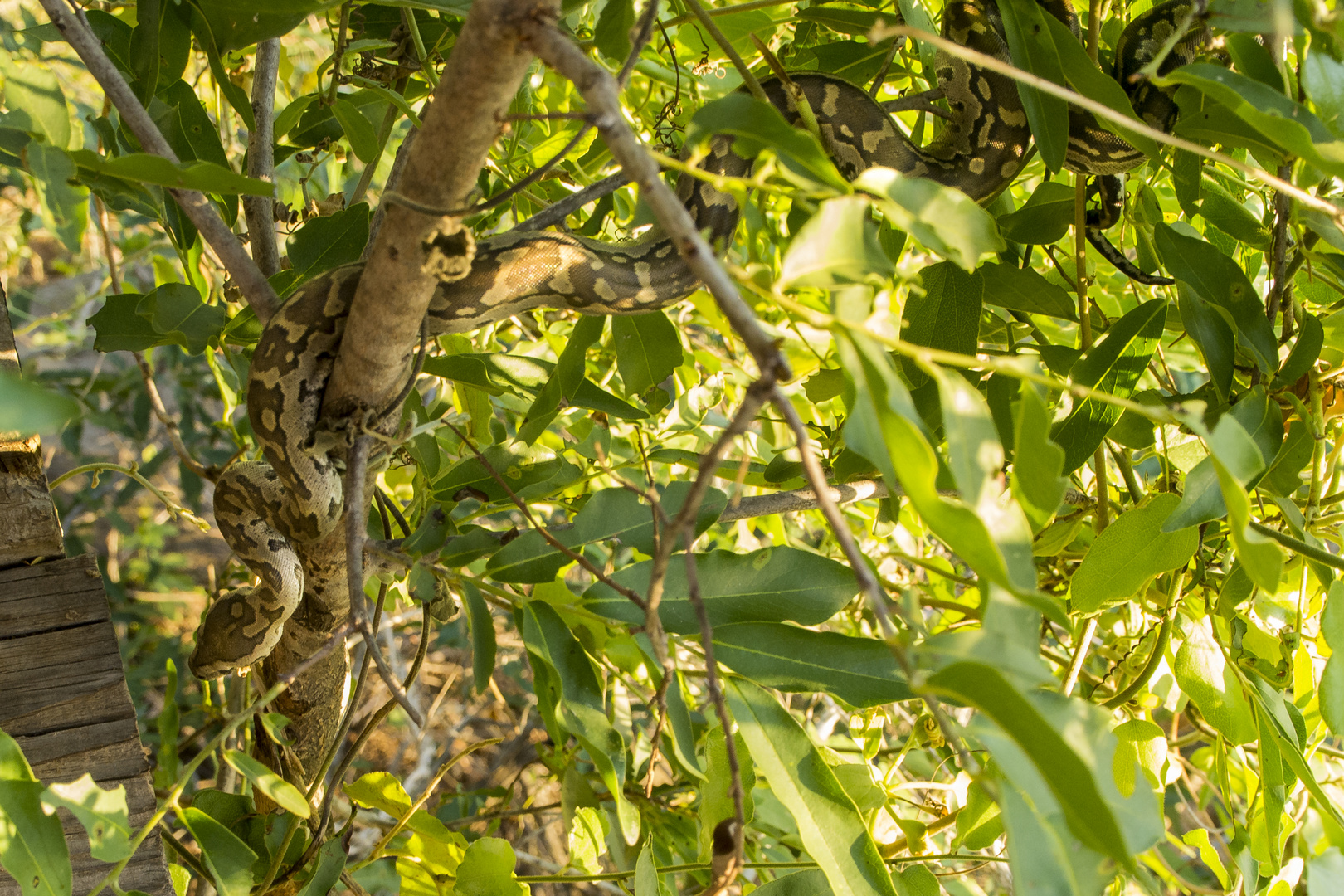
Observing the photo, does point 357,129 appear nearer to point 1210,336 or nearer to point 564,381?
point 564,381

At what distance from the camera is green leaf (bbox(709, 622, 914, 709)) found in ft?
2.68

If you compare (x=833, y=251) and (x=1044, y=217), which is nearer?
(x=833, y=251)

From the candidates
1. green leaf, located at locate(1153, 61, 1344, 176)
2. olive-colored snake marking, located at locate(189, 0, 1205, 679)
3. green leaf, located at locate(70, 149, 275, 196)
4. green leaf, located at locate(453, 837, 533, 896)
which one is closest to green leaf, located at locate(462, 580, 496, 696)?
green leaf, located at locate(453, 837, 533, 896)

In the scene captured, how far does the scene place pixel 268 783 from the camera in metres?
0.88

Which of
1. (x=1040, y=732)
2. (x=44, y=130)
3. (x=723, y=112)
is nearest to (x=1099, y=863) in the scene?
(x=1040, y=732)

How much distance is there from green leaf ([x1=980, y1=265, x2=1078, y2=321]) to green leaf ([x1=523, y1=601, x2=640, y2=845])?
773 millimetres

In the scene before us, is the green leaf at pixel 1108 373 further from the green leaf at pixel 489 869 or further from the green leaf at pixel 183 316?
the green leaf at pixel 183 316


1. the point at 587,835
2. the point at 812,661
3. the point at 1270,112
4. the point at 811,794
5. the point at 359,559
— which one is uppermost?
the point at 1270,112

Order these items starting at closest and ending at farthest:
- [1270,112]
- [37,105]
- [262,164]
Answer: [1270,112]
[37,105]
[262,164]

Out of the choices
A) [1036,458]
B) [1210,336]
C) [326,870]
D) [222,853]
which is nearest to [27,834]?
[222,853]

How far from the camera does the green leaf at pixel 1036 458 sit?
1.82ft

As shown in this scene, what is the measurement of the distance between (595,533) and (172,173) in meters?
0.55

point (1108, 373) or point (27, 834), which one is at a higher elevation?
point (1108, 373)

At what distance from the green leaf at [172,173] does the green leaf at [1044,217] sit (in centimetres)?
100
